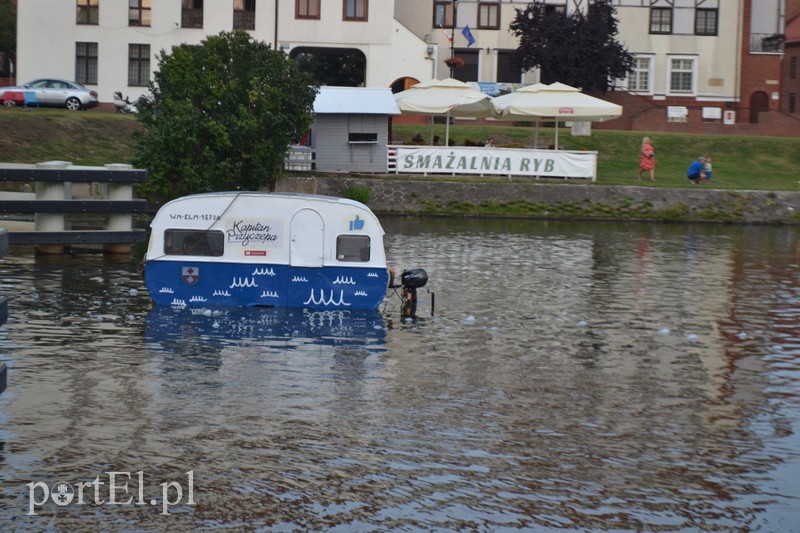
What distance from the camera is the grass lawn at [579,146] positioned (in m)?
46.8

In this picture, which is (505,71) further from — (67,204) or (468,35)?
(67,204)

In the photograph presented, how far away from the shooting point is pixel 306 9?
6581 centimetres

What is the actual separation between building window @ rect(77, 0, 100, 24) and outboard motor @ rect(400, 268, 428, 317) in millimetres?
46428

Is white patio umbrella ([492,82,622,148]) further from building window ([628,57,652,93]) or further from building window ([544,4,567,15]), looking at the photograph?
building window ([628,57,652,93])

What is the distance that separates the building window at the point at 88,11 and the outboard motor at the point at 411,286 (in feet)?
152

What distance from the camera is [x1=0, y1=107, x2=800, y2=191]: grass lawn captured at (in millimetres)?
46812

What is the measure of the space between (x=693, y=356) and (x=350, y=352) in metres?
5.37

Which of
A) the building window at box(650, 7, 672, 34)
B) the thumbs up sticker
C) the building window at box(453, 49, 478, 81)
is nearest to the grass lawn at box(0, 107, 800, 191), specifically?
the building window at box(453, 49, 478, 81)

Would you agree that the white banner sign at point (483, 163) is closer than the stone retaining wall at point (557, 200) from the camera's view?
No

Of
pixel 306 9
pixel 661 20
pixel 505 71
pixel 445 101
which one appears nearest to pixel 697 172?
pixel 445 101

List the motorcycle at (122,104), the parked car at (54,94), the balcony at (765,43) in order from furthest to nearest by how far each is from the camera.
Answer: the balcony at (765,43), the motorcycle at (122,104), the parked car at (54,94)

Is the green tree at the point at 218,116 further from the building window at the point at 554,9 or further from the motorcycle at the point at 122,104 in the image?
the building window at the point at 554,9

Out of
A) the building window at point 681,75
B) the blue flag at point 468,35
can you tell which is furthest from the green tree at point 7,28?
the building window at point 681,75

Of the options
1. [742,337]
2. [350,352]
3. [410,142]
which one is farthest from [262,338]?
[410,142]
